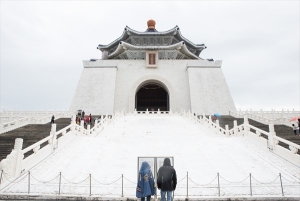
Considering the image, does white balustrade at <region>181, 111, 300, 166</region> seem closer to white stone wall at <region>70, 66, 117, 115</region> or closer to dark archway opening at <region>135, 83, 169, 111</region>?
white stone wall at <region>70, 66, 117, 115</region>

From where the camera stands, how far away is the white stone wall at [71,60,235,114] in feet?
90.0

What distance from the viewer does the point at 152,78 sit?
3028 cm

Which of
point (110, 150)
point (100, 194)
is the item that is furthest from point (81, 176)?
point (110, 150)

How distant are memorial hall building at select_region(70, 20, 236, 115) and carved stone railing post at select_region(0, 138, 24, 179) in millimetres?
19428

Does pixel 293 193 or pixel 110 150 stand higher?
pixel 110 150

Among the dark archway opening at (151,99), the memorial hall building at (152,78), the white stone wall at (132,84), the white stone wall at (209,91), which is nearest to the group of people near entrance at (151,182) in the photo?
the memorial hall building at (152,78)

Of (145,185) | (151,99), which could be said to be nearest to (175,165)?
(145,185)

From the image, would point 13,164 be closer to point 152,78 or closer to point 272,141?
point 272,141

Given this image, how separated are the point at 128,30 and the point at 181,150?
2619 cm

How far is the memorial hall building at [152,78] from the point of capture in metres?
27.5

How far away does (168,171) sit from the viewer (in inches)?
183

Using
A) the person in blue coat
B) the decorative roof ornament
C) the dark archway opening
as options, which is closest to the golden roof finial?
the decorative roof ornament

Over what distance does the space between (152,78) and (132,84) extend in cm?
280

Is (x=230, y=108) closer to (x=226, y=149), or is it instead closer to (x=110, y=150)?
(x=226, y=149)
